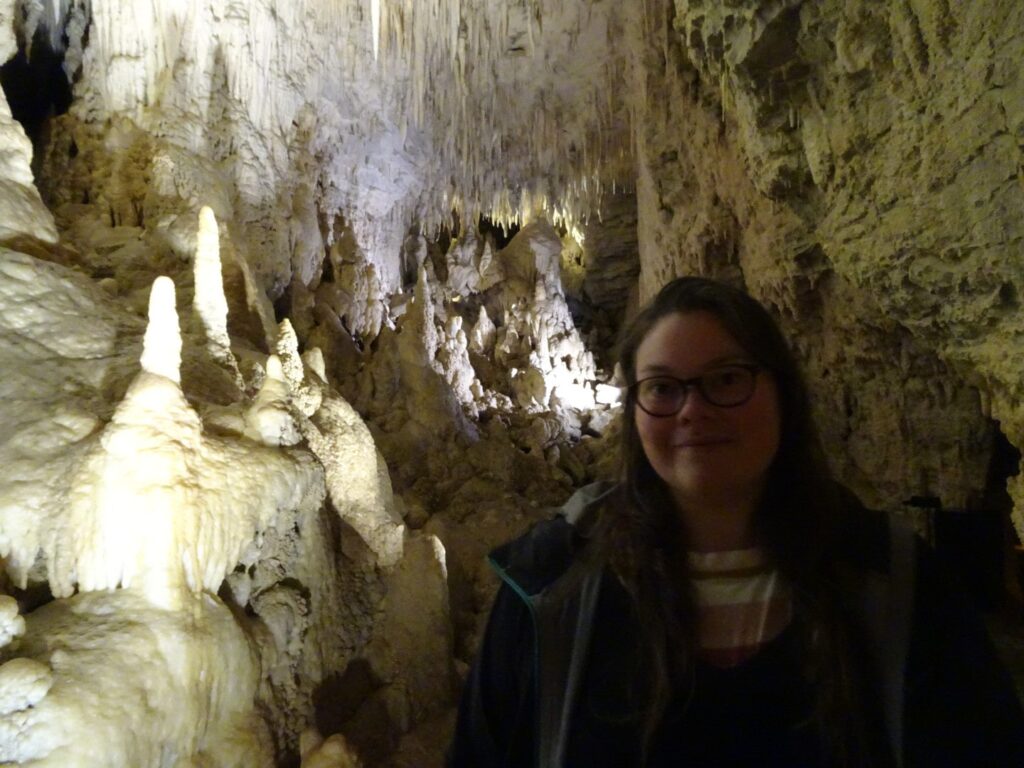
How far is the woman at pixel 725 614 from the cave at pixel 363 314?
69 centimetres

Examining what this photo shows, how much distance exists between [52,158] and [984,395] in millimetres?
8685

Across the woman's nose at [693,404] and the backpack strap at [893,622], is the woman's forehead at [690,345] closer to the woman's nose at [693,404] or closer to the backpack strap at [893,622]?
the woman's nose at [693,404]

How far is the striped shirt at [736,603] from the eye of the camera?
1.02m

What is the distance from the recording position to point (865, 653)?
3.22 ft

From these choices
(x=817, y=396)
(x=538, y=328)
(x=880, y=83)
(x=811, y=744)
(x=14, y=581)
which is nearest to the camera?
(x=811, y=744)

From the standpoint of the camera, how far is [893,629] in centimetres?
98

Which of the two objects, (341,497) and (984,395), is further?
(341,497)

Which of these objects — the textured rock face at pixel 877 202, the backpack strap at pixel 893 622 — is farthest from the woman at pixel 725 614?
the textured rock face at pixel 877 202

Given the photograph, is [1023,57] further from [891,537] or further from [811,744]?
[811,744]

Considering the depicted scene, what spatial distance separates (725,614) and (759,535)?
146 millimetres

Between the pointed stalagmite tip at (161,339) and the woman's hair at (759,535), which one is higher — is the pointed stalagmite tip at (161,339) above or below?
above

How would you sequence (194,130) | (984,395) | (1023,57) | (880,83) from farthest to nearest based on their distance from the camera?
(194,130) < (984,395) < (880,83) < (1023,57)

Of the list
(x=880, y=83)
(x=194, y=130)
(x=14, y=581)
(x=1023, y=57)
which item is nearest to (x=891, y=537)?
(x=1023, y=57)

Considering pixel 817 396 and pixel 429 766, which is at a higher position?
pixel 817 396
